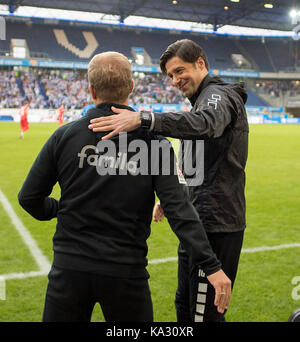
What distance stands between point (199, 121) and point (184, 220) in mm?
536

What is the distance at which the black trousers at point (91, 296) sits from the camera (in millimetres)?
1886

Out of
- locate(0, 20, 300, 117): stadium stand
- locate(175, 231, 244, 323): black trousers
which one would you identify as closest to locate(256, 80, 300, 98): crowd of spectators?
locate(0, 20, 300, 117): stadium stand

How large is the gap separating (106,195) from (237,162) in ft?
3.18

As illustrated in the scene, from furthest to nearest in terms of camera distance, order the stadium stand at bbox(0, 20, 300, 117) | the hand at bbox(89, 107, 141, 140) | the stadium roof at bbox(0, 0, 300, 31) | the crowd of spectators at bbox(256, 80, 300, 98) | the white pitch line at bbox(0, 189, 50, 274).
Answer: the crowd of spectators at bbox(256, 80, 300, 98), the stadium stand at bbox(0, 20, 300, 117), the stadium roof at bbox(0, 0, 300, 31), the white pitch line at bbox(0, 189, 50, 274), the hand at bbox(89, 107, 141, 140)

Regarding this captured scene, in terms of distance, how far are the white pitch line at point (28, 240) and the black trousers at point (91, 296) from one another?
264cm

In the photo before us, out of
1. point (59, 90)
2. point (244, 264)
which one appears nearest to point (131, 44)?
point (59, 90)

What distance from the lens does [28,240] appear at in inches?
214

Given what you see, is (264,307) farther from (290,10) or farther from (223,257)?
(290,10)

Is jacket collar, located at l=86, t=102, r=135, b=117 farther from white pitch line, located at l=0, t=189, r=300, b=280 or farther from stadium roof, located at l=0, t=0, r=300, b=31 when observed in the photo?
stadium roof, located at l=0, t=0, r=300, b=31

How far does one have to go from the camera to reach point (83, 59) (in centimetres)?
5138

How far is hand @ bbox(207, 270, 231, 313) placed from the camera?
6.23 feet

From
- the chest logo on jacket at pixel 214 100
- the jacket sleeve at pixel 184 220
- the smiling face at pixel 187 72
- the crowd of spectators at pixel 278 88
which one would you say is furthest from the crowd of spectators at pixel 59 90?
the jacket sleeve at pixel 184 220

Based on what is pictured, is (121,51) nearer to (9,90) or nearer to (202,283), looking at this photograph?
(9,90)

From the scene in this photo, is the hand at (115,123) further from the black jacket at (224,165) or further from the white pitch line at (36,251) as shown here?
the white pitch line at (36,251)
